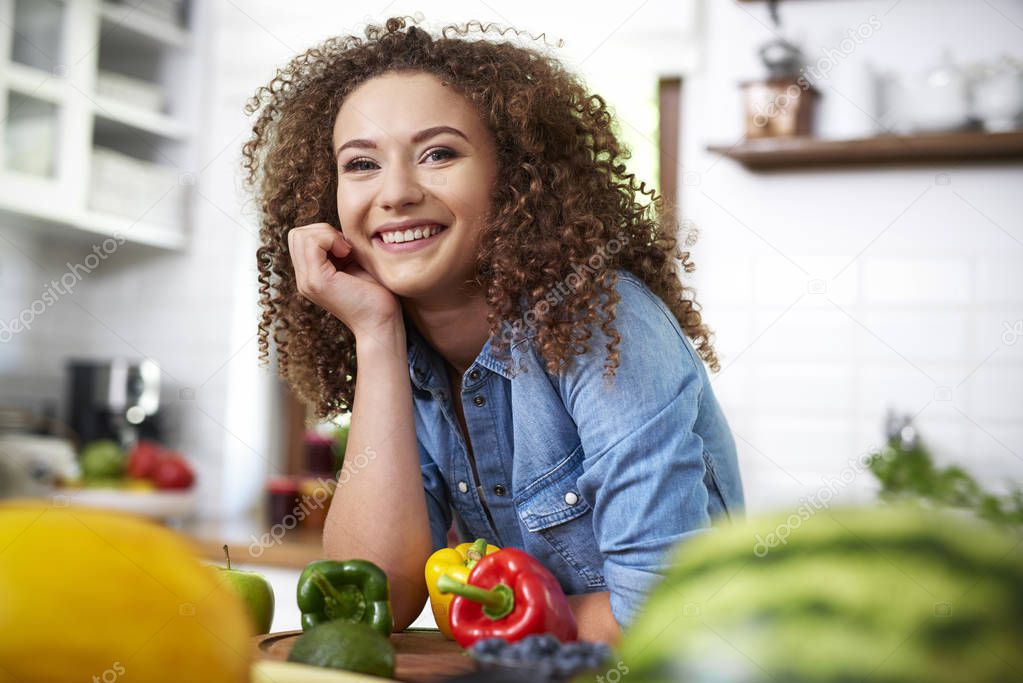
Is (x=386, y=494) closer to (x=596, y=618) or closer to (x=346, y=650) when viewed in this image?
(x=596, y=618)

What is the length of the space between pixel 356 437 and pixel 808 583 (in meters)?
0.82

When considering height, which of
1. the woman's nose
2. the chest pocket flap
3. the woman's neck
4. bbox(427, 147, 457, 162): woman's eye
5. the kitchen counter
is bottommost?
the kitchen counter

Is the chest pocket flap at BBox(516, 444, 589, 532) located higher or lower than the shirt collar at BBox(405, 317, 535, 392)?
lower

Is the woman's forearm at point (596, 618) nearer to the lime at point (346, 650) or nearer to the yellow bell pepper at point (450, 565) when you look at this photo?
the yellow bell pepper at point (450, 565)

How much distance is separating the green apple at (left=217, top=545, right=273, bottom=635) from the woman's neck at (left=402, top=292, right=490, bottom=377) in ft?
1.51

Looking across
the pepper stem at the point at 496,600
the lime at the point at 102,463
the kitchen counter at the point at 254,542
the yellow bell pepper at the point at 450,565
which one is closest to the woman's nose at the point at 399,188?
the yellow bell pepper at the point at 450,565

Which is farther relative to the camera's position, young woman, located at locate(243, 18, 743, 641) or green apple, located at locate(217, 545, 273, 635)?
young woman, located at locate(243, 18, 743, 641)

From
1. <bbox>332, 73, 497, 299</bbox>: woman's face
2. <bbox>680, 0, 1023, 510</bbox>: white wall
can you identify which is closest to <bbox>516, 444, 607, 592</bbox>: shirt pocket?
<bbox>332, 73, 497, 299</bbox>: woman's face

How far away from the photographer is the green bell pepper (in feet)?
2.41

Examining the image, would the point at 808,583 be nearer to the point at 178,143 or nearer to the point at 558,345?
the point at 558,345

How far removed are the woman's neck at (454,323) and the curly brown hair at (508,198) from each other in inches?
1.7

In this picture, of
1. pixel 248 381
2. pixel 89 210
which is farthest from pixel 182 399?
pixel 89 210

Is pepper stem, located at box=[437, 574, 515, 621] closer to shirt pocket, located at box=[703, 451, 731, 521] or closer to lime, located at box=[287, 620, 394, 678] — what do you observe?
lime, located at box=[287, 620, 394, 678]

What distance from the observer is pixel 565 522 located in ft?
3.50
